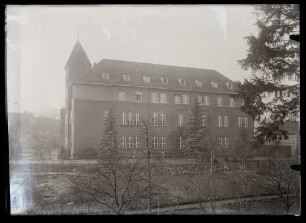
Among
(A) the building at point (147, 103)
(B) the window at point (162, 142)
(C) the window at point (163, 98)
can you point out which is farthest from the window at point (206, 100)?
(B) the window at point (162, 142)

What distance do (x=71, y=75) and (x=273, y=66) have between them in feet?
5.44

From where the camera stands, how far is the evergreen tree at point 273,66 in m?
2.19

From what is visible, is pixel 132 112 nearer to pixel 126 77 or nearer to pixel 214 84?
pixel 126 77

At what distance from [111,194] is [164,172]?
1.56 ft

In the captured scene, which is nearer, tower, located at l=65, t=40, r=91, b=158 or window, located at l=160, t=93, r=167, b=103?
tower, located at l=65, t=40, r=91, b=158

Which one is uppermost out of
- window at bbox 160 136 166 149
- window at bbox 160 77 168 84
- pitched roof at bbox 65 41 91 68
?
pitched roof at bbox 65 41 91 68

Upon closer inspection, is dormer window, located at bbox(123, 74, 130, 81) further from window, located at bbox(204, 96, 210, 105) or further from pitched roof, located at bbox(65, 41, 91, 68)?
window, located at bbox(204, 96, 210, 105)

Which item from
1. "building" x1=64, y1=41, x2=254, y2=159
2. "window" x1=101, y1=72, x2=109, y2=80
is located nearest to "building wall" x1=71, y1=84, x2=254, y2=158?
"building" x1=64, y1=41, x2=254, y2=159

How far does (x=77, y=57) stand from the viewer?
2363 mm

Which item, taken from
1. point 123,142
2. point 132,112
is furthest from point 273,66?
point 123,142

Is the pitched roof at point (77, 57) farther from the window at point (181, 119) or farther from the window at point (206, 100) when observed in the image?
the window at point (206, 100)

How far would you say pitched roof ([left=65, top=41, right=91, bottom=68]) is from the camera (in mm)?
2324

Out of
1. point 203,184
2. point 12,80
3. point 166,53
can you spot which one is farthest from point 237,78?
point 12,80

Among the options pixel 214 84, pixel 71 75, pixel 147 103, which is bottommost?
pixel 147 103
